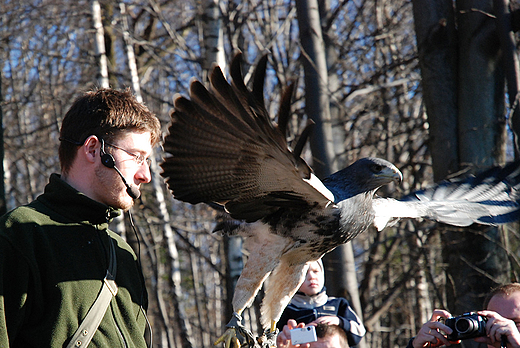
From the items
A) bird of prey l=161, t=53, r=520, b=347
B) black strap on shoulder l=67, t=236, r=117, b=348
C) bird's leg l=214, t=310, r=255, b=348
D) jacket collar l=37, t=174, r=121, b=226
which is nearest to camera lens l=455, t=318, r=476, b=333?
bird of prey l=161, t=53, r=520, b=347

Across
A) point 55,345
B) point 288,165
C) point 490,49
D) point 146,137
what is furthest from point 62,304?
point 490,49

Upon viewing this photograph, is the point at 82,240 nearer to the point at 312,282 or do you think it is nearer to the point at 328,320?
the point at 328,320

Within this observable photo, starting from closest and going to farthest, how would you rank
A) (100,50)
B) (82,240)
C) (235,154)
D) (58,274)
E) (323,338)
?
(58,274) < (82,240) < (235,154) < (323,338) < (100,50)

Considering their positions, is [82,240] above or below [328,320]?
above

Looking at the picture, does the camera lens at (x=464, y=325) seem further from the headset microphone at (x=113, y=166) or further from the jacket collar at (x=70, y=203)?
the jacket collar at (x=70, y=203)

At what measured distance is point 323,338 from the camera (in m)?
3.55

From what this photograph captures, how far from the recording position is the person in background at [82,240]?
6.14 feet

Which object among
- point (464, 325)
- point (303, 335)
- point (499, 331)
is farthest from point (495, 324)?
point (303, 335)

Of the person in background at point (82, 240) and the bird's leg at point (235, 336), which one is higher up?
the person in background at point (82, 240)

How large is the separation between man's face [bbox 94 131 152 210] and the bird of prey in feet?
1.56

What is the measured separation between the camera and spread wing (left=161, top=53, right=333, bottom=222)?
2.56 m

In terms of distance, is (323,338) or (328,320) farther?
(328,320)

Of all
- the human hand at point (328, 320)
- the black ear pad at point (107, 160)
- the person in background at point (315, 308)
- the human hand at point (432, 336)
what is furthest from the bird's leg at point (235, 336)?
the black ear pad at point (107, 160)

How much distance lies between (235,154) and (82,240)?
1.02m
